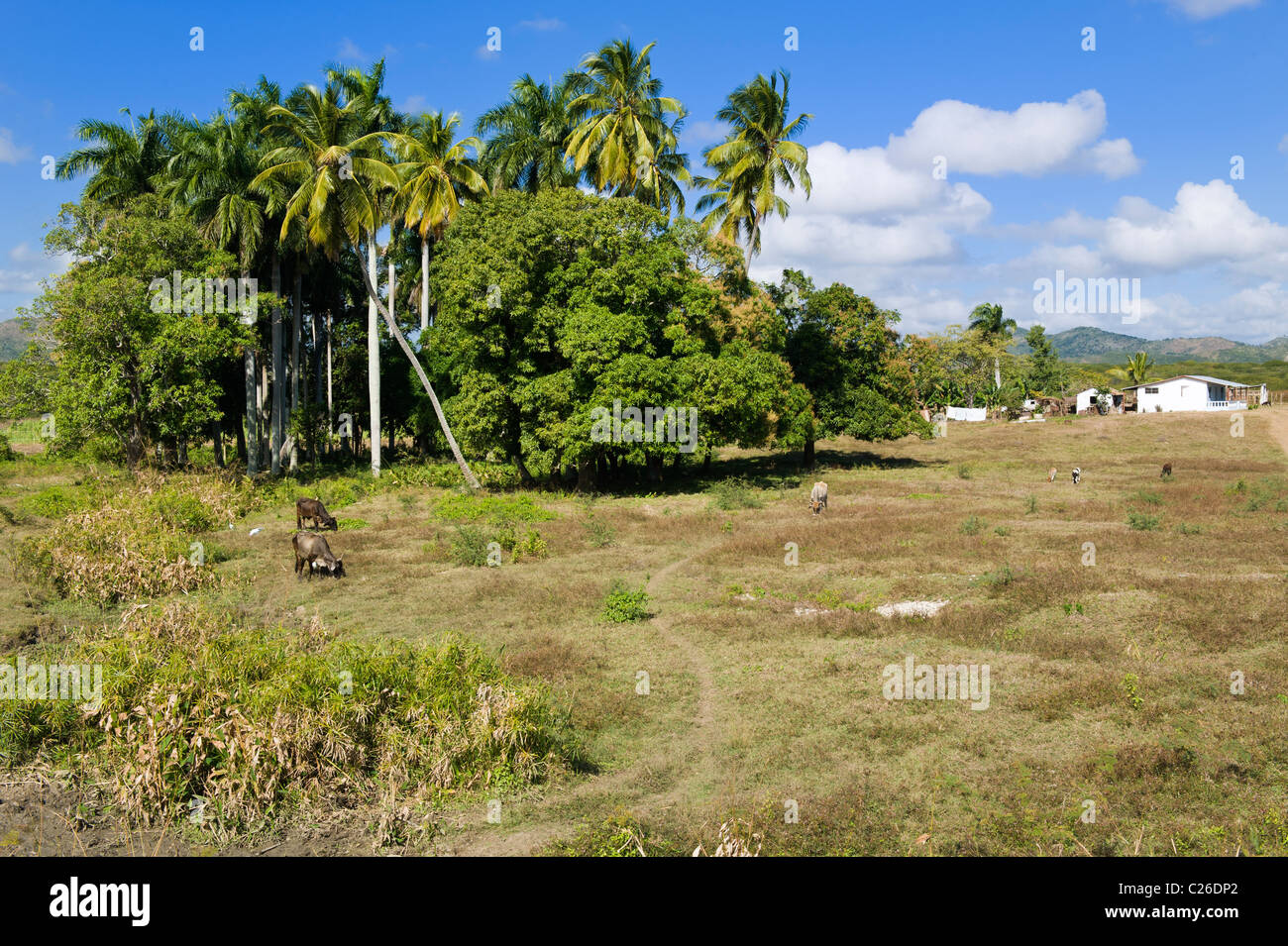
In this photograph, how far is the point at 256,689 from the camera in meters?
8.27

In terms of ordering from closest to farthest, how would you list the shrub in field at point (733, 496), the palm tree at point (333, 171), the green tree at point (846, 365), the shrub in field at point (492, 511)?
the shrub in field at point (492, 511) → the shrub in field at point (733, 496) → the palm tree at point (333, 171) → the green tree at point (846, 365)

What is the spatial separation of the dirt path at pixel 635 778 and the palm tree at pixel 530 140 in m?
34.2

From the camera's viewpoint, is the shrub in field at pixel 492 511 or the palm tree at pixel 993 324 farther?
the palm tree at pixel 993 324

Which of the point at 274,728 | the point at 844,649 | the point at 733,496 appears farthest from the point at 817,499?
the point at 274,728

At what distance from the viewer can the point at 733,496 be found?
32.7 m

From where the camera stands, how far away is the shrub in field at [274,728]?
774cm

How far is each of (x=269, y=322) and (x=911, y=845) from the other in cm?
4189

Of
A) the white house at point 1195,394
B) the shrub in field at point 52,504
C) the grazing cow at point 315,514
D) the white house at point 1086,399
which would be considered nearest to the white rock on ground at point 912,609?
the grazing cow at point 315,514

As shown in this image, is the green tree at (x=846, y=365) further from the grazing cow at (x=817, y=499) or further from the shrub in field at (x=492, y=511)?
the shrub in field at (x=492, y=511)

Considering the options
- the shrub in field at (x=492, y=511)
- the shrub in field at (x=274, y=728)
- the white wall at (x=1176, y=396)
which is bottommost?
the shrub in field at (x=274, y=728)

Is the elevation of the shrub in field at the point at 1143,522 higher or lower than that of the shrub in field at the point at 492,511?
lower
